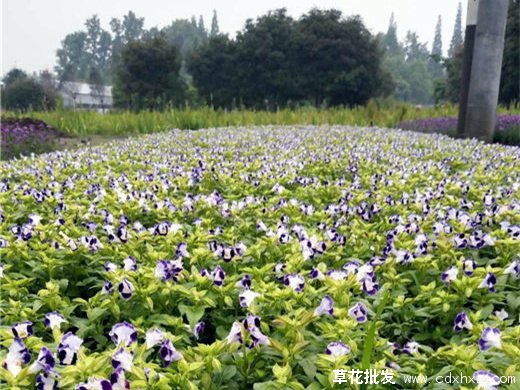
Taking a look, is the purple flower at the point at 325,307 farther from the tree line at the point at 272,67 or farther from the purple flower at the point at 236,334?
the tree line at the point at 272,67

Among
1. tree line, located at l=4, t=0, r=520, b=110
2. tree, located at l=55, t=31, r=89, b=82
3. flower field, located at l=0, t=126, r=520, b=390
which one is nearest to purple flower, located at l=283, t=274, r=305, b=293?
flower field, located at l=0, t=126, r=520, b=390

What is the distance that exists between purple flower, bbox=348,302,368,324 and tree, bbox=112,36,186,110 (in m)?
35.9

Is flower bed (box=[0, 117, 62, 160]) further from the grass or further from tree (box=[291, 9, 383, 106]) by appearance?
tree (box=[291, 9, 383, 106])

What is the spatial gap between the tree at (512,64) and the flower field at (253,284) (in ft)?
78.7

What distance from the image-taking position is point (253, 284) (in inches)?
82.0

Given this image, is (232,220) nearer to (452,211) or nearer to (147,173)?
(452,211)

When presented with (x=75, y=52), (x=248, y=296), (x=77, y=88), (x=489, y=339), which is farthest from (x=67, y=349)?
(x=75, y=52)

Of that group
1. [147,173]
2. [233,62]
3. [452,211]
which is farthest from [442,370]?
[233,62]

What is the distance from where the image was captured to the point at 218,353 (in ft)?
5.19

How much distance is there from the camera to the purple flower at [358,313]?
1783 millimetres

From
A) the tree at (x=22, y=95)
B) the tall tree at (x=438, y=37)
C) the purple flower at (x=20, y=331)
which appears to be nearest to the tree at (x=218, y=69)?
the tree at (x=22, y=95)

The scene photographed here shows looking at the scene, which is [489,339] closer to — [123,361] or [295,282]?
[295,282]

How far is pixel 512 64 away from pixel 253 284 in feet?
90.3

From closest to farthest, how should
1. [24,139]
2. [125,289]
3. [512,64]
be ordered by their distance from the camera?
[125,289], [24,139], [512,64]
